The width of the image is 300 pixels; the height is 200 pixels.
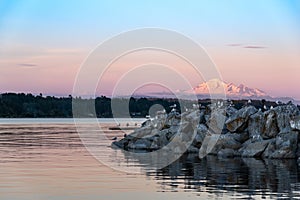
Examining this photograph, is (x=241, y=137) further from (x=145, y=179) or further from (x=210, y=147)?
(x=145, y=179)

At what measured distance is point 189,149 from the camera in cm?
5866

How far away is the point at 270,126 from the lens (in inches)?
2104

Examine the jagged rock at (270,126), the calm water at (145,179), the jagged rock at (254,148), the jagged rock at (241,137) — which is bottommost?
the calm water at (145,179)

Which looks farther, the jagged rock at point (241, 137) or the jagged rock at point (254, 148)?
the jagged rock at point (241, 137)

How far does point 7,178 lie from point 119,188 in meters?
6.98

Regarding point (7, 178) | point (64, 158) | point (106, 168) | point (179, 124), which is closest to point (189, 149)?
point (179, 124)

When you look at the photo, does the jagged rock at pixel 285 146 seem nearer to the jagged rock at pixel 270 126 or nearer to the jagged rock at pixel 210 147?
the jagged rock at pixel 270 126

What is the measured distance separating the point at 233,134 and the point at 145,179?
69.7ft

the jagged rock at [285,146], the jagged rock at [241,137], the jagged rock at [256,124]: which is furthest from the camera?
the jagged rock at [241,137]

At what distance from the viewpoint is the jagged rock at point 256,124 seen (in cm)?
5419

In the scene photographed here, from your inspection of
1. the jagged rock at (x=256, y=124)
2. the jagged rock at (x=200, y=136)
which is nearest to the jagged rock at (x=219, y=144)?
the jagged rock at (x=256, y=124)

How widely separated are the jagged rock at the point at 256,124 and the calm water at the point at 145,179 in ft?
16.2

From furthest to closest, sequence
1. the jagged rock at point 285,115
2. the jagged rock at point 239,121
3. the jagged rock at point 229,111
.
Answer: the jagged rock at point 229,111 → the jagged rock at point 239,121 → the jagged rock at point 285,115

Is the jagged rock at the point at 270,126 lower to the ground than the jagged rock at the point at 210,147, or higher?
higher
